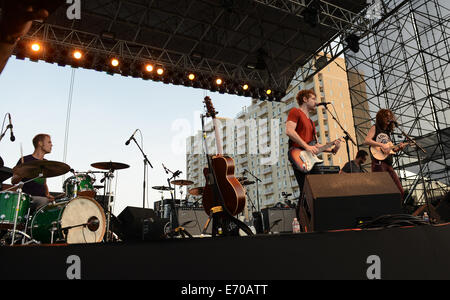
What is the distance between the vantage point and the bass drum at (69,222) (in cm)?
414

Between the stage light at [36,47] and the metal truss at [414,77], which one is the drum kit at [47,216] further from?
the metal truss at [414,77]

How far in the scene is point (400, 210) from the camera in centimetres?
232

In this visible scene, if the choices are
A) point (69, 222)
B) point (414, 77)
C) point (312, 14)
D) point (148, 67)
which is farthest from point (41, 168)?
point (414, 77)

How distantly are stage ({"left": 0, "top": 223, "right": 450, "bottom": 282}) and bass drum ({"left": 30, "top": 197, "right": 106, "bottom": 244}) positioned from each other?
2401 millimetres

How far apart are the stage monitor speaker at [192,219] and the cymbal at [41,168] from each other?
12.9 ft

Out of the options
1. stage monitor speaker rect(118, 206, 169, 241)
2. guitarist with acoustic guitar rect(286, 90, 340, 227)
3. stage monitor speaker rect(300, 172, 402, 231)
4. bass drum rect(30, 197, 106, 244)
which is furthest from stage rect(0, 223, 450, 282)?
stage monitor speaker rect(118, 206, 169, 241)

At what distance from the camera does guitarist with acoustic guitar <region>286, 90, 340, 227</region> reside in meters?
3.35

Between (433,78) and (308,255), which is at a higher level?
(433,78)

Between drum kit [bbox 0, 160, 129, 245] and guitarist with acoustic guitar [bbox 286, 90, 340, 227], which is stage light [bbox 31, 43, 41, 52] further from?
guitarist with acoustic guitar [bbox 286, 90, 340, 227]

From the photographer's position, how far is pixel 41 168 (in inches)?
151

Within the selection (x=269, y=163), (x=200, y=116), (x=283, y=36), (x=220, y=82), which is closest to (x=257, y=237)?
(x=200, y=116)
